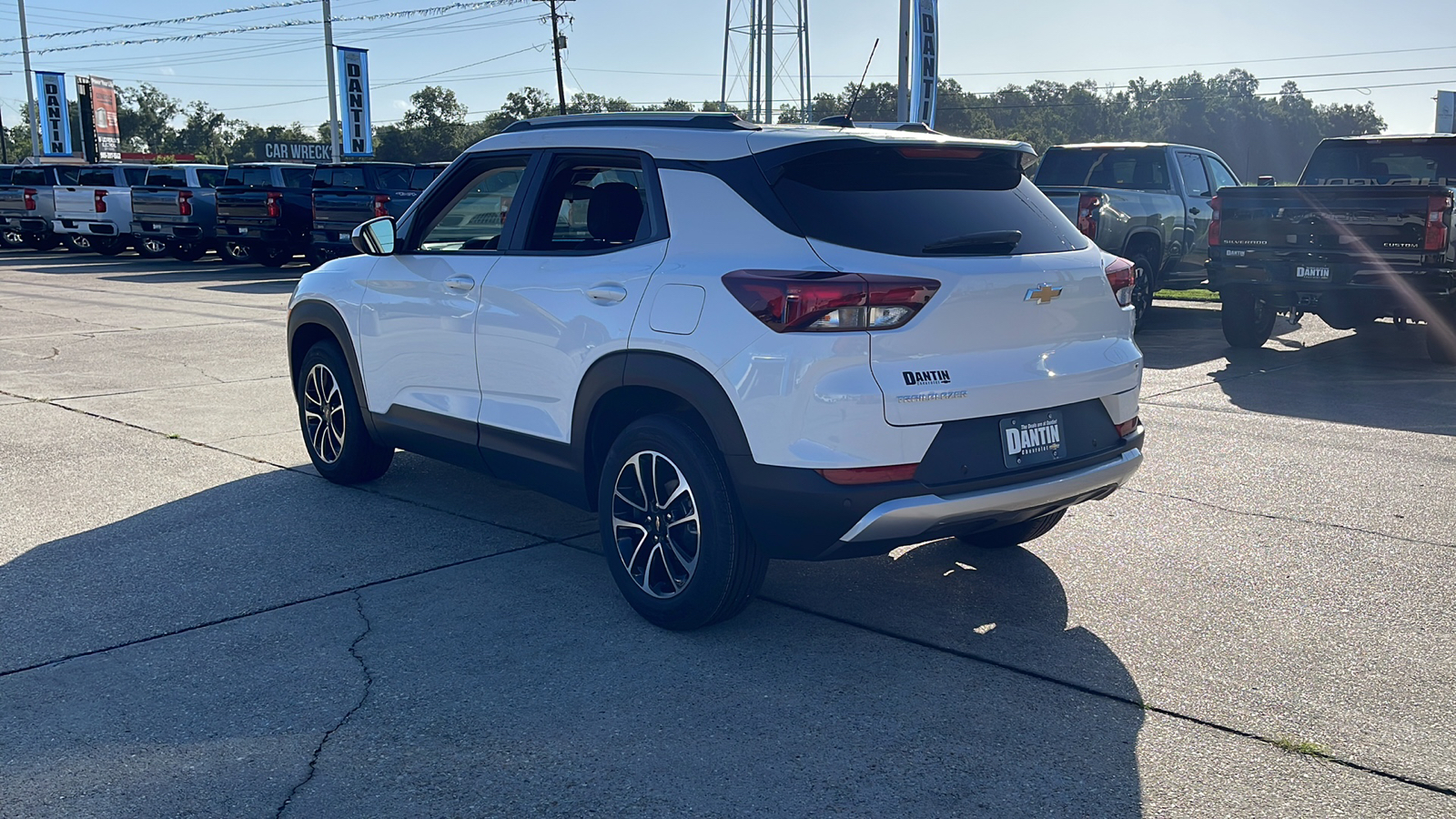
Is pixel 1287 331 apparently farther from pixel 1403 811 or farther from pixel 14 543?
pixel 14 543

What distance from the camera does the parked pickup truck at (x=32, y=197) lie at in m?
29.5

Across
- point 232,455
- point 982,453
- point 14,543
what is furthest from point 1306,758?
point 232,455

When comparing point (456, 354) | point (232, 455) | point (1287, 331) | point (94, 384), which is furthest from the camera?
point (1287, 331)

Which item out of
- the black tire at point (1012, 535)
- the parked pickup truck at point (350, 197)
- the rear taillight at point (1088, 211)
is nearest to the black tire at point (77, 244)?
the parked pickup truck at point (350, 197)

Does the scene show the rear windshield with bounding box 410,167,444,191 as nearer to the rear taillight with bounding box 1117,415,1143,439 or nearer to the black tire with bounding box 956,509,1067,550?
the black tire with bounding box 956,509,1067,550

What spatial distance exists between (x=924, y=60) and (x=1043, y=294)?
690 inches

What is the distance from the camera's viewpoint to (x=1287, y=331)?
14.0 meters

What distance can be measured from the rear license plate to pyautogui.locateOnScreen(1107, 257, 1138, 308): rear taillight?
666mm

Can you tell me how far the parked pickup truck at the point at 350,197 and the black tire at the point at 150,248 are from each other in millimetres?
6901

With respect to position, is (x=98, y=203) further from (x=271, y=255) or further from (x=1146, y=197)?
(x=1146, y=197)

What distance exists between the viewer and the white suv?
3.97 meters

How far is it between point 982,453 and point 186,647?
2.82 m

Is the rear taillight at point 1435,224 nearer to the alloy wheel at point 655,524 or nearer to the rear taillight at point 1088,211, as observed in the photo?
the rear taillight at point 1088,211

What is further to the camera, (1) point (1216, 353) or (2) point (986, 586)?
(1) point (1216, 353)
